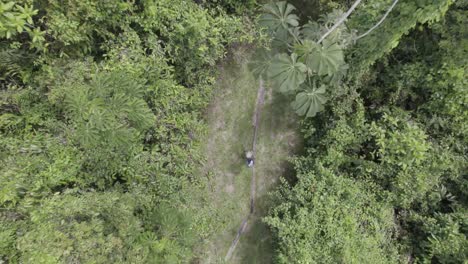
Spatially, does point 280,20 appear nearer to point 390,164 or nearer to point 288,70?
point 288,70

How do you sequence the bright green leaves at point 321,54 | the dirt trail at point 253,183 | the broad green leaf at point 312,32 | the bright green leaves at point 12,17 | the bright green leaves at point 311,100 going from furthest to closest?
the dirt trail at point 253,183
the bright green leaves at point 311,100
the broad green leaf at point 312,32
the bright green leaves at point 321,54
the bright green leaves at point 12,17

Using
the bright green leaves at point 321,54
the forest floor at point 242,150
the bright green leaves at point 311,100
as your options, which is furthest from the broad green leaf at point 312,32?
the forest floor at point 242,150

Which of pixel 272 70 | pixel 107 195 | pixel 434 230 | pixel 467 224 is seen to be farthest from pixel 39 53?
pixel 467 224

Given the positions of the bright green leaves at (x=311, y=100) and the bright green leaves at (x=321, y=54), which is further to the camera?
the bright green leaves at (x=311, y=100)

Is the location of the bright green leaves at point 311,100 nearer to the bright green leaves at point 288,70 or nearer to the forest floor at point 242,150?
the bright green leaves at point 288,70

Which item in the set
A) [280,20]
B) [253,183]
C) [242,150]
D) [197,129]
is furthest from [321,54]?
[253,183]

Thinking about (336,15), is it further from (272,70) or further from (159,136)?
(159,136)

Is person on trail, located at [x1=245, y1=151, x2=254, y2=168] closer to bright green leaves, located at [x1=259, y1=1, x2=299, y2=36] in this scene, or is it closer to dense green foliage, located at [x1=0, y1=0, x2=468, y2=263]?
dense green foliage, located at [x1=0, y1=0, x2=468, y2=263]
